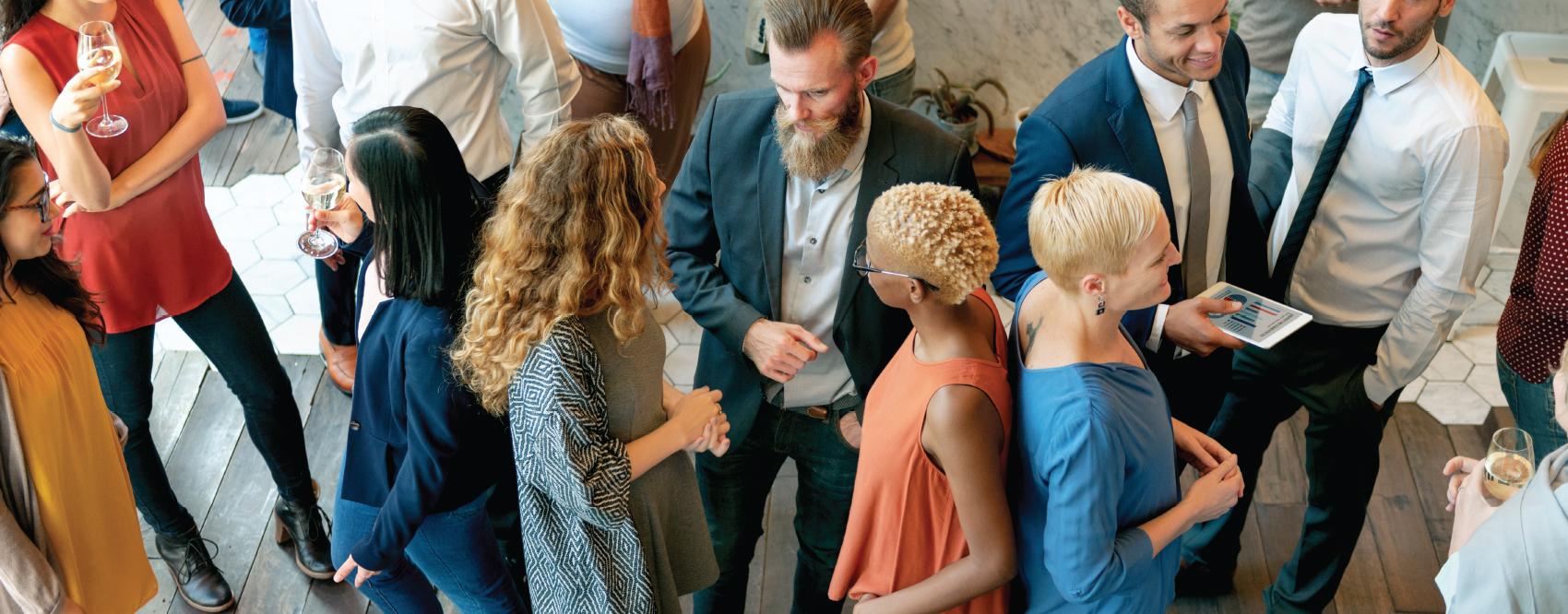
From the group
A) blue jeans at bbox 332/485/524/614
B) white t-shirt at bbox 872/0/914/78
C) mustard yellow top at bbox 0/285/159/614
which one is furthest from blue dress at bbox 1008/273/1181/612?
white t-shirt at bbox 872/0/914/78

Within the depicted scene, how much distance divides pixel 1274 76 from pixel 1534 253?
1.70 metres

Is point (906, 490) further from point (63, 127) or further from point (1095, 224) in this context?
point (63, 127)

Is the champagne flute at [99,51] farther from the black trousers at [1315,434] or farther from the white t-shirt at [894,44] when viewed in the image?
the black trousers at [1315,434]

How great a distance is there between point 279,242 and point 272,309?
15.9 inches

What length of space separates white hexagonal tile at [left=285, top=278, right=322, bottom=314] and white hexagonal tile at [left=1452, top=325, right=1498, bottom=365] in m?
4.01

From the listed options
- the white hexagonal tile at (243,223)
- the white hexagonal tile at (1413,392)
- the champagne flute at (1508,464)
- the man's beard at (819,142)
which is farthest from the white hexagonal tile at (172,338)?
the white hexagonal tile at (1413,392)

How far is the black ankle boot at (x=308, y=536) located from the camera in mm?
3711

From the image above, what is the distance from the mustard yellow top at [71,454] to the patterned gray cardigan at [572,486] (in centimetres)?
92

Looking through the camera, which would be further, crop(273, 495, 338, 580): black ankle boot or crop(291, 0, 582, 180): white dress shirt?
crop(273, 495, 338, 580): black ankle boot

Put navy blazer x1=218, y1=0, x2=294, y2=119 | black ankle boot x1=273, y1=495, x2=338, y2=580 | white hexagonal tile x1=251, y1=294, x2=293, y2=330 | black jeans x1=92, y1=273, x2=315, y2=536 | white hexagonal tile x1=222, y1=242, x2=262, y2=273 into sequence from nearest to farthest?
black jeans x1=92, y1=273, x2=315, y2=536
black ankle boot x1=273, y1=495, x2=338, y2=580
navy blazer x1=218, y1=0, x2=294, y2=119
white hexagonal tile x1=251, y1=294, x2=293, y2=330
white hexagonal tile x1=222, y1=242, x2=262, y2=273

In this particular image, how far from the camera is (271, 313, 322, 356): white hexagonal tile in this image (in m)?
4.60

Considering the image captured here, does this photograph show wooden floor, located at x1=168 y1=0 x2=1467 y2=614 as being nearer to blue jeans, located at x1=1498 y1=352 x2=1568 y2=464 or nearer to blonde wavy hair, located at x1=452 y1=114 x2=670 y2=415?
blue jeans, located at x1=1498 y1=352 x2=1568 y2=464

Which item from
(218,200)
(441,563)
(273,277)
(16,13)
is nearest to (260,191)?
(218,200)

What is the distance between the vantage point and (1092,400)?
2191 millimetres
